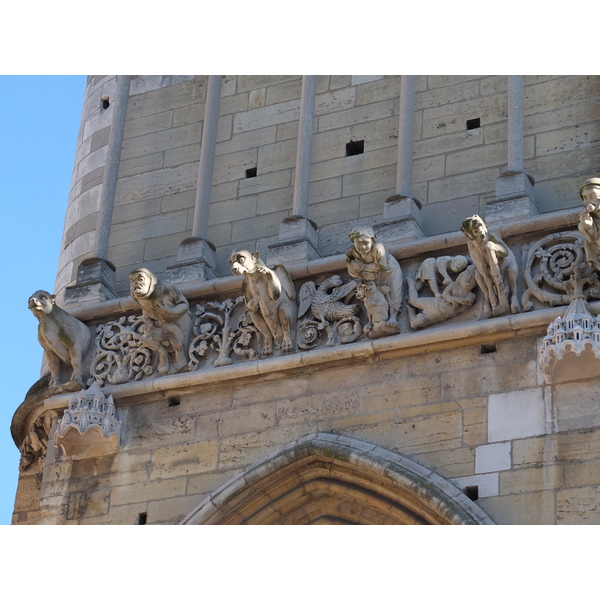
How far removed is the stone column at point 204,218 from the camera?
42.2 ft

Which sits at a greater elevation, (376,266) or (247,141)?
(247,141)

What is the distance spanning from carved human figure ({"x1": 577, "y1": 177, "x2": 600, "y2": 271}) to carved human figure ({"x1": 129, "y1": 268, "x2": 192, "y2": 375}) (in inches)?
109

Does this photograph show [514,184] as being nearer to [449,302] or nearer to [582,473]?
[449,302]

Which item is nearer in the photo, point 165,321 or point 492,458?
point 492,458

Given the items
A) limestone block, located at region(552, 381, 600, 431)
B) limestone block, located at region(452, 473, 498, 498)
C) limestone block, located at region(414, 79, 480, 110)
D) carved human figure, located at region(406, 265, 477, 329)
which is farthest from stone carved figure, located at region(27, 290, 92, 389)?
limestone block, located at region(552, 381, 600, 431)

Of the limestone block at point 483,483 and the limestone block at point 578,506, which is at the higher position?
the limestone block at point 483,483

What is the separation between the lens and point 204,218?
43.4 ft

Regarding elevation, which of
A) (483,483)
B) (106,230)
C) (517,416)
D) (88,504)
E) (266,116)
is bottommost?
(483,483)

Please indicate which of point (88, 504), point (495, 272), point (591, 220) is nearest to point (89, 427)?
point (88, 504)

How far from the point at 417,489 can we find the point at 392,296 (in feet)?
4.46

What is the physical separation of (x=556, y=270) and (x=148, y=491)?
9.63 feet

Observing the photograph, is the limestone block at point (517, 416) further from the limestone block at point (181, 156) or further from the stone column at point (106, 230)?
the limestone block at point (181, 156)

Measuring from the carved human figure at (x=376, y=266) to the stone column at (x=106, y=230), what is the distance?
82.8 inches

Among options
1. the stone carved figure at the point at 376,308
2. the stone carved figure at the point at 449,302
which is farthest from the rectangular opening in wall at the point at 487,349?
the stone carved figure at the point at 376,308
